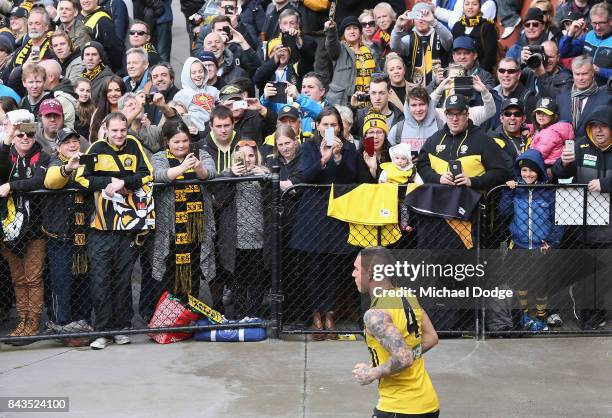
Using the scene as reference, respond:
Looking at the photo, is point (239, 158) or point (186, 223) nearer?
point (186, 223)

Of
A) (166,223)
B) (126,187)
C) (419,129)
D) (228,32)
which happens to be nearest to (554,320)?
(419,129)

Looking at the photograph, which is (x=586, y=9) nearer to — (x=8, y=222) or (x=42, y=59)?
(x=42, y=59)

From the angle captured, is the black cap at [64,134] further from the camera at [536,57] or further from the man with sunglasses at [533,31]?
the man with sunglasses at [533,31]

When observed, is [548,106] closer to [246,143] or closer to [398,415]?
[246,143]

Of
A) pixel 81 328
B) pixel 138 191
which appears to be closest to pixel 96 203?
pixel 138 191

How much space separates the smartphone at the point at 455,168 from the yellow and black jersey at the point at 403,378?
363 centimetres

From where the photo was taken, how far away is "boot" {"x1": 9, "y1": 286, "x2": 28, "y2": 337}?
1091cm

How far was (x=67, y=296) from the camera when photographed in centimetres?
1086

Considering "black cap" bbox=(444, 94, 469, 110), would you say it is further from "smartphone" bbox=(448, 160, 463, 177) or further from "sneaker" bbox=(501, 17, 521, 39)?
"sneaker" bbox=(501, 17, 521, 39)

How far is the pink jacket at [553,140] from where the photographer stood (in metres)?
11.4

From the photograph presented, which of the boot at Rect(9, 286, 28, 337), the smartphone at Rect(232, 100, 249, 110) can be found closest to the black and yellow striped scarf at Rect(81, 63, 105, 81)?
the smartphone at Rect(232, 100, 249, 110)

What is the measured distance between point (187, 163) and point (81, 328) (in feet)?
6.24

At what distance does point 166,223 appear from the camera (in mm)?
10883

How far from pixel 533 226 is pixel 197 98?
4.12 m
